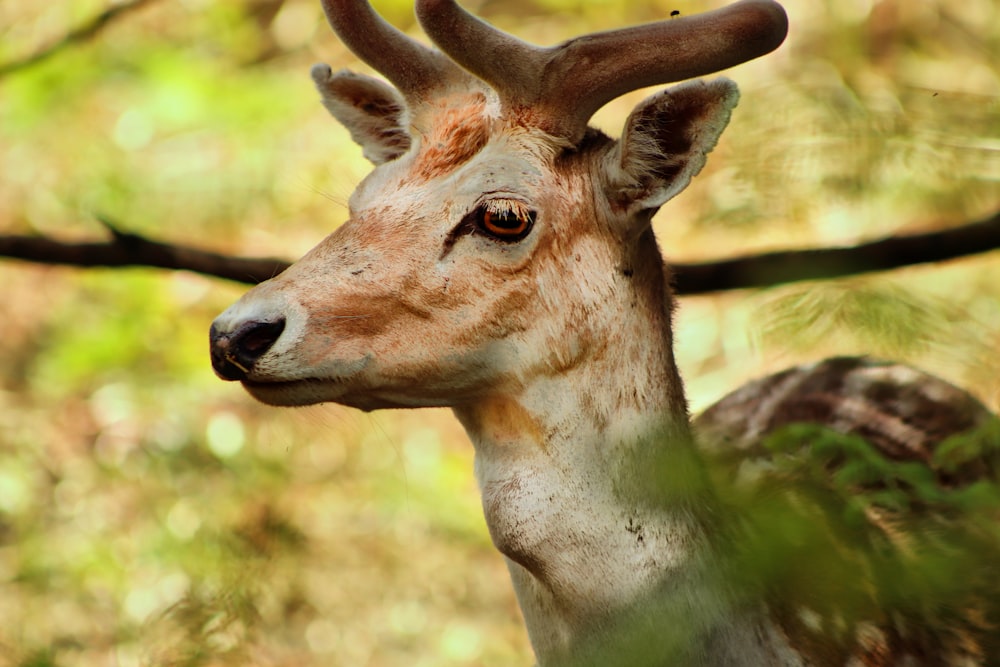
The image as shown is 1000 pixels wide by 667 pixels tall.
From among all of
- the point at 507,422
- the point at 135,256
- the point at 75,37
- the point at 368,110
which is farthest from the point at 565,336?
the point at 75,37

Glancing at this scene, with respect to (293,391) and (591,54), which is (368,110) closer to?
(591,54)

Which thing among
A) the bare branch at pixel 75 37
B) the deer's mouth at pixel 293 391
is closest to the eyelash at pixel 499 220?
the deer's mouth at pixel 293 391

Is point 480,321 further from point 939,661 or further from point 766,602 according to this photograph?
point 939,661

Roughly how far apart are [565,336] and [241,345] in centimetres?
75

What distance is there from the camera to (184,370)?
24.3 feet

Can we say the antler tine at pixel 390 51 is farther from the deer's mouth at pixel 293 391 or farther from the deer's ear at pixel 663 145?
the deer's mouth at pixel 293 391

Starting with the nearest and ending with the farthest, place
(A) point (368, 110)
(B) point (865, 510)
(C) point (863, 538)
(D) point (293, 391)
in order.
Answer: (C) point (863, 538) < (D) point (293, 391) < (B) point (865, 510) < (A) point (368, 110)

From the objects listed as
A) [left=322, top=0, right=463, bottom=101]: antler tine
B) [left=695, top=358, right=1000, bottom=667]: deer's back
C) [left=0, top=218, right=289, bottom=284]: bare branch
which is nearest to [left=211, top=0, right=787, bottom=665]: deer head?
[left=322, top=0, right=463, bottom=101]: antler tine

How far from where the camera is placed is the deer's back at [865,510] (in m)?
1.57

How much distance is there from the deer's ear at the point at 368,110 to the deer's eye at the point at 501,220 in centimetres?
69

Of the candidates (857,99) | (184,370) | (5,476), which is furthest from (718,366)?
(857,99)

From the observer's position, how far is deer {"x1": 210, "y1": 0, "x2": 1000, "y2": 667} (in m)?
2.54

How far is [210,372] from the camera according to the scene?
7336mm

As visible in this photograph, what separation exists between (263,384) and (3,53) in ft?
18.3
